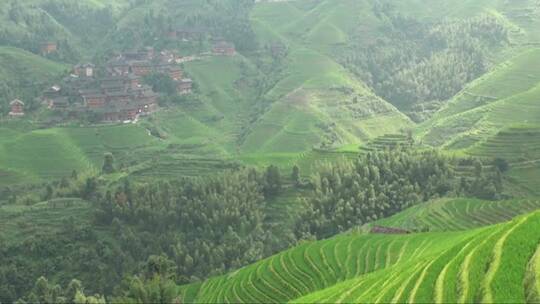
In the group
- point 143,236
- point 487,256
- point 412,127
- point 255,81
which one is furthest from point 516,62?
point 487,256

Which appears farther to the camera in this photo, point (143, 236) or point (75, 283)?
point (143, 236)

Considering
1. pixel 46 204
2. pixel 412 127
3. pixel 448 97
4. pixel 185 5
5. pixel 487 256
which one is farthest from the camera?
pixel 185 5

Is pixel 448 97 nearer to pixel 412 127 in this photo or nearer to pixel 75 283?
pixel 412 127

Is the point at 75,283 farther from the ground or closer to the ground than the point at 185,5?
closer to the ground

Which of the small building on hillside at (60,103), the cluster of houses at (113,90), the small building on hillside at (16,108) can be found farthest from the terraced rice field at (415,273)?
the small building on hillside at (16,108)

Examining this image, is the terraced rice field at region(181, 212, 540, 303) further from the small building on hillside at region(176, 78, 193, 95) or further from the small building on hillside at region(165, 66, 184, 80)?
the small building on hillside at region(165, 66, 184, 80)

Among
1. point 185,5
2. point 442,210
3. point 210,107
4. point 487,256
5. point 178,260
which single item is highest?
point 185,5

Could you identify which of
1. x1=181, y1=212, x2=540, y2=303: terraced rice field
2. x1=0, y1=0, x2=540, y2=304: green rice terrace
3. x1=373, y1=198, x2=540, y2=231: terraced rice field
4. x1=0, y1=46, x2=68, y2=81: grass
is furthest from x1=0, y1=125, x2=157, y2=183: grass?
x1=181, y1=212, x2=540, y2=303: terraced rice field
